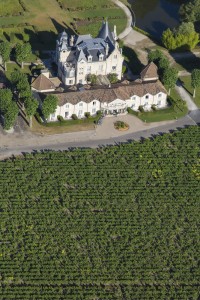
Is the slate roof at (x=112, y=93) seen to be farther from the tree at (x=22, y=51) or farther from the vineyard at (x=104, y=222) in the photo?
the tree at (x=22, y=51)

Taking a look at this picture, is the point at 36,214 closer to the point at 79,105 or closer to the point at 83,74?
the point at 79,105

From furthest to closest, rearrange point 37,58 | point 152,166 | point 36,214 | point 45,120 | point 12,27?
point 12,27 → point 37,58 → point 45,120 → point 152,166 → point 36,214

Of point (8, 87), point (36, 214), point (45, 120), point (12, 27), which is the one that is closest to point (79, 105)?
point (45, 120)

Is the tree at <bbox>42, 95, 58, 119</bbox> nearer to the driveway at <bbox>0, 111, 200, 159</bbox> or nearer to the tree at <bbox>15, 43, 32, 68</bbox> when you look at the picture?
the driveway at <bbox>0, 111, 200, 159</bbox>

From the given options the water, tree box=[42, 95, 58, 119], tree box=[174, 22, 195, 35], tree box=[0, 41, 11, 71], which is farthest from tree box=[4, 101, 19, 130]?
the water

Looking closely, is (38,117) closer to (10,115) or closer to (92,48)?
(10,115)

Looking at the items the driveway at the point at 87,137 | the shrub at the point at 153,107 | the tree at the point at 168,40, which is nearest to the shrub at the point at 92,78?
the driveway at the point at 87,137

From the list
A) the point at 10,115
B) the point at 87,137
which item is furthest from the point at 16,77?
the point at 87,137
